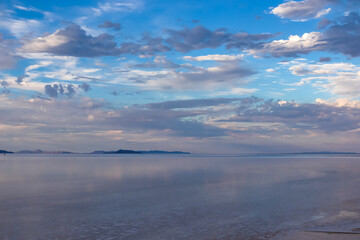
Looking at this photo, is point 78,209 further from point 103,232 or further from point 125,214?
point 103,232

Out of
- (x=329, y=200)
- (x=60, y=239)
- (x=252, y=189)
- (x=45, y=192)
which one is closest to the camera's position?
(x=60, y=239)

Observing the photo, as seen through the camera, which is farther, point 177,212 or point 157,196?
point 157,196

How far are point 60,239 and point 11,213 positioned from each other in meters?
7.40

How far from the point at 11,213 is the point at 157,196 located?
35.3 ft

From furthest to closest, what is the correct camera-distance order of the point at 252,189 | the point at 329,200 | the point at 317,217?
the point at 252,189 < the point at 329,200 < the point at 317,217

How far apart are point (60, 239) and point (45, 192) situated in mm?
16424

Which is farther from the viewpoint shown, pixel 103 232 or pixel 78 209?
pixel 78 209

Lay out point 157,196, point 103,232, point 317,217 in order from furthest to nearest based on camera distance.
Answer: point 157,196 < point 317,217 < point 103,232

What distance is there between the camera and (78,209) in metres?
21.5

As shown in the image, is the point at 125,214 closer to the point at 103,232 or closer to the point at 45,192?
the point at 103,232

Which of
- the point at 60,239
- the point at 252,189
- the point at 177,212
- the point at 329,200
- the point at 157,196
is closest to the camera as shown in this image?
the point at 60,239

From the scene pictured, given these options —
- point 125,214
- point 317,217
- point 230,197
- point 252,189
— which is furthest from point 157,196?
point 317,217

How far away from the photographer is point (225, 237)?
14945mm

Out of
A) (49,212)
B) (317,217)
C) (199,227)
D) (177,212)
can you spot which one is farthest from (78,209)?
(317,217)
